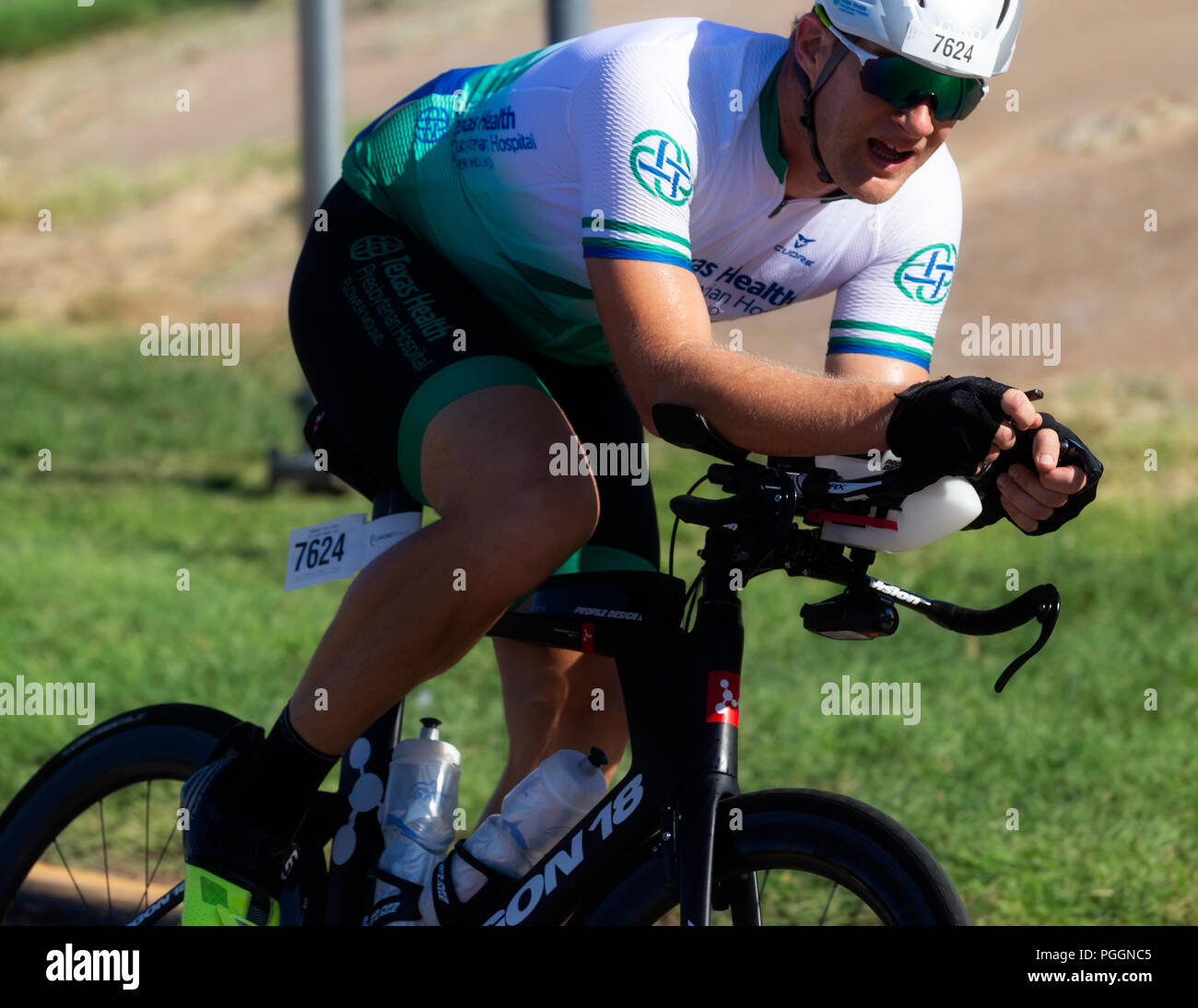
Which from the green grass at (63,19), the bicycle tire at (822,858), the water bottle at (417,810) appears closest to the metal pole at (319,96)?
the water bottle at (417,810)

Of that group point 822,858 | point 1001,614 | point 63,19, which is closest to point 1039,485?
point 1001,614

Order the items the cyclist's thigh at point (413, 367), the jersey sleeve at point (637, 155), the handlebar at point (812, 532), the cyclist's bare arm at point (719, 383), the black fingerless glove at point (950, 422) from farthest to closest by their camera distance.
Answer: the cyclist's thigh at point (413, 367), the jersey sleeve at point (637, 155), the handlebar at point (812, 532), the cyclist's bare arm at point (719, 383), the black fingerless glove at point (950, 422)

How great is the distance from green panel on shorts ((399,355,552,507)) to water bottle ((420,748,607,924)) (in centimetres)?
55

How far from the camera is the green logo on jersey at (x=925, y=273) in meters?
2.71

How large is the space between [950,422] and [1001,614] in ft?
1.41

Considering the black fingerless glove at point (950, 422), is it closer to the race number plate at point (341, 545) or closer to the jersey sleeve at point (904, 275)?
the jersey sleeve at point (904, 275)

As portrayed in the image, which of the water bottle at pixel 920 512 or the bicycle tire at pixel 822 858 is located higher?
A: the water bottle at pixel 920 512

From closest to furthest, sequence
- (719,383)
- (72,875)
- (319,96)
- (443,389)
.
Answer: (719,383) → (443,389) → (72,875) → (319,96)

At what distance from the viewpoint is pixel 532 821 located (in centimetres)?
258

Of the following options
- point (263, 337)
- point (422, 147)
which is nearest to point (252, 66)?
point (263, 337)

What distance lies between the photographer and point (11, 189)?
2434cm

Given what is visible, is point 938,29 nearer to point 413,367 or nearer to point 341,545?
point 413,367

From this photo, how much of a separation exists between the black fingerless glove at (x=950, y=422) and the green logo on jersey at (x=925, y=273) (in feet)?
2.58

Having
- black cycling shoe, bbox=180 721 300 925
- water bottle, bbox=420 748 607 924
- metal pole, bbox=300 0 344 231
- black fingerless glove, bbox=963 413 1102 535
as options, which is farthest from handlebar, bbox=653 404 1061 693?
metal pole, bbox=300 0 344 231
